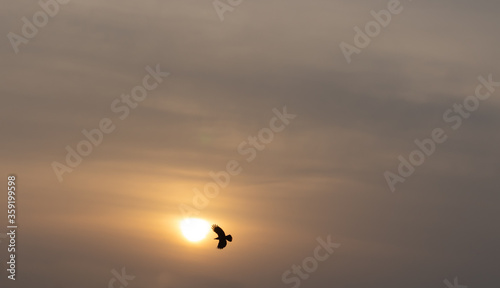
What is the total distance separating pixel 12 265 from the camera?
349ft

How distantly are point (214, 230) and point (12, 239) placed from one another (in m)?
20.8

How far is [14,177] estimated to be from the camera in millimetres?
106625

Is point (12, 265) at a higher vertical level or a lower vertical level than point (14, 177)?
lower

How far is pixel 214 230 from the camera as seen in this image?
4286 inches

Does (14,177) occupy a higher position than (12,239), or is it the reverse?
(14,177)

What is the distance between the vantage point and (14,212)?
10300 centimetres

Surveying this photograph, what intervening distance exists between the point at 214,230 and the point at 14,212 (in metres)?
20.7

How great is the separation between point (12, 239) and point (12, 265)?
13.7 feet

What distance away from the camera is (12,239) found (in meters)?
103

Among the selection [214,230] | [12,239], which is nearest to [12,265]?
[12,239]

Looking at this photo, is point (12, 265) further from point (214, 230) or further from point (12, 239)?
point (214, 230)

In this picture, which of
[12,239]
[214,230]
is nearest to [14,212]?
[12,239]

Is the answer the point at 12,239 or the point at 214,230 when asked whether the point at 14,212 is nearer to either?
the point at 12,239
